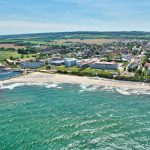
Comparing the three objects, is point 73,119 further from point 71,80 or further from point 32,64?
point 32,64

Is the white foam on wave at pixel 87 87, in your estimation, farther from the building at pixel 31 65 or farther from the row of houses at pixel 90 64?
the building at pixel 31 65

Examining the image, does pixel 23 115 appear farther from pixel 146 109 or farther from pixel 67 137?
pixel 146 109

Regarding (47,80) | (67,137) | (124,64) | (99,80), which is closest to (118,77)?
(99,80)

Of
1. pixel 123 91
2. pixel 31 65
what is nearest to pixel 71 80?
pixel 123 91

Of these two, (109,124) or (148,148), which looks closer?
(148,148)

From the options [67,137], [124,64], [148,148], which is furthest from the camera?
[124,64]

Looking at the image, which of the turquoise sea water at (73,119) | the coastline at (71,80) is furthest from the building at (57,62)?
the turquoise sea water at (73,119)
